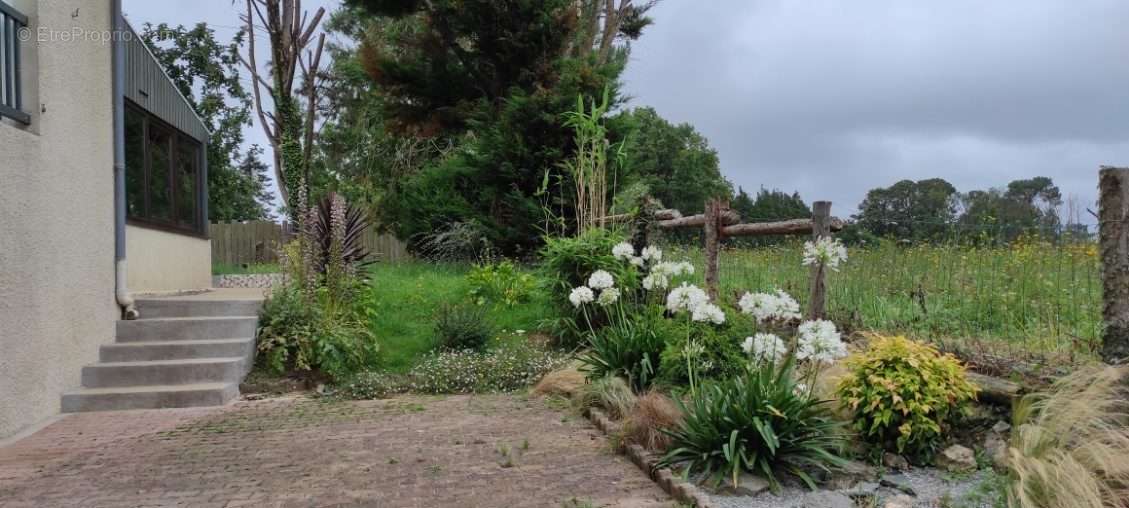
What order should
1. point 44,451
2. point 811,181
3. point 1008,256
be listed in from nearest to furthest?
point 44,451 < point 1008,256 < point 811,181

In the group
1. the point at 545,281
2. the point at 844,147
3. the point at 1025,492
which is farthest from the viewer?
the point at 844,147

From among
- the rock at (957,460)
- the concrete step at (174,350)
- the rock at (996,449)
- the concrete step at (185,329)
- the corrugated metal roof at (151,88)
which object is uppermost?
the corrugated metal roof at (151,88)

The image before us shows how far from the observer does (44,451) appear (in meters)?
3.92

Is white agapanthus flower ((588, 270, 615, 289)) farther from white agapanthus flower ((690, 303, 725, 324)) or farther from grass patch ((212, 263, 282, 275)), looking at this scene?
grass patch ((212, 263, 282, 275))

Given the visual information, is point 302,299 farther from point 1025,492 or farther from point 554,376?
point 1025,492

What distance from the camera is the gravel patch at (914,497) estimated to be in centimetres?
276

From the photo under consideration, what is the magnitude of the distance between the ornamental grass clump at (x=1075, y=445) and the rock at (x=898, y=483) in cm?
40

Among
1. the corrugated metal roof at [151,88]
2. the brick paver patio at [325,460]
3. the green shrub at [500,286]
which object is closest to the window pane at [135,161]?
the corrugated metal roof at [151,88]

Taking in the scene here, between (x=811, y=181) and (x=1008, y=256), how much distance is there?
398cm

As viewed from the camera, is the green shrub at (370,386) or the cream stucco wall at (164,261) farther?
the cream stucco wall at (164,261)

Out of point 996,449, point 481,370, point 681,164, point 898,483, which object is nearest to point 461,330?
point 481,370

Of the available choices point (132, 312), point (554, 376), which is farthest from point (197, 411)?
point (554, 376)

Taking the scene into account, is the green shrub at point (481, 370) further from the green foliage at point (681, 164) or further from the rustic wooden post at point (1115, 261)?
the green foliage at point (681, 164)

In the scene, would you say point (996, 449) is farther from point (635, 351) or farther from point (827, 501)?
point (635, 351)
